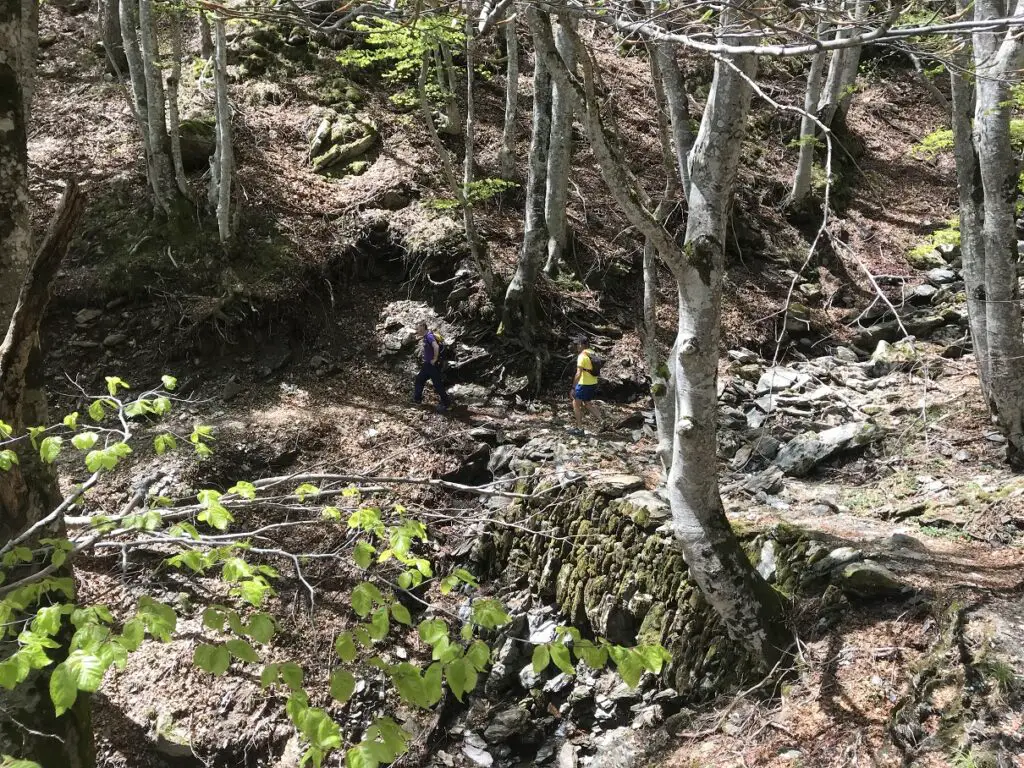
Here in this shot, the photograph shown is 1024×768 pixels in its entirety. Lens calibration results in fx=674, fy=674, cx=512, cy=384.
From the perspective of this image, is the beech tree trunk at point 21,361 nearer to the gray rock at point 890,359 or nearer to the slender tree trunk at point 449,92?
Result: the slender tree trunk at point 449,92

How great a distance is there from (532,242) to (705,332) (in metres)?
6.62

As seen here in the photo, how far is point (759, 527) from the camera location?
6.07m

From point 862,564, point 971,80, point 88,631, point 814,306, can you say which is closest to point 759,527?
point 862,564

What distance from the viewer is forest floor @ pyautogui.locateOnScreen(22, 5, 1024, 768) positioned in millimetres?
4461

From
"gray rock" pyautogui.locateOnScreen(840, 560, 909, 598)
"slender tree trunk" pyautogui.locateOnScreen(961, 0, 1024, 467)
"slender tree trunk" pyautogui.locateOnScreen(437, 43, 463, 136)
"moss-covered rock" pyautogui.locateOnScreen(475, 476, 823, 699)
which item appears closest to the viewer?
"gray rock" pyautogui.locateOnScreen(840, 560, 909, 598)

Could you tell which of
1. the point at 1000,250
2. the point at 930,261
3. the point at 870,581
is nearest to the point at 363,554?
the point at 870,581

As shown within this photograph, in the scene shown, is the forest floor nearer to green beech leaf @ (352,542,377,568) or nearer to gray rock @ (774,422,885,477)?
gray rock @ (774,422,885,477)

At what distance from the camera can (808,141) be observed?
40.0ft

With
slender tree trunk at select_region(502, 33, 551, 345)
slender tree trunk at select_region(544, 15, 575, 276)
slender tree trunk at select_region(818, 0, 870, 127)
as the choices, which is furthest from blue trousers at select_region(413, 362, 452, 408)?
slender tree trunk at select_region(818, 0, 870, 127)

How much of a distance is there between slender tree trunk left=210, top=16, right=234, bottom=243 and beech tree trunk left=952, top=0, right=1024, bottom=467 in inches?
365

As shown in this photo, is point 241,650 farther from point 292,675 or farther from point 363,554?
point 363,554

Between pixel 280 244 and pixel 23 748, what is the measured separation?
968cm

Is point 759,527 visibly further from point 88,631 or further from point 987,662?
point 88,631

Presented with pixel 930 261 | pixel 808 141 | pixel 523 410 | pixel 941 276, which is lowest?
pixel 523 410
